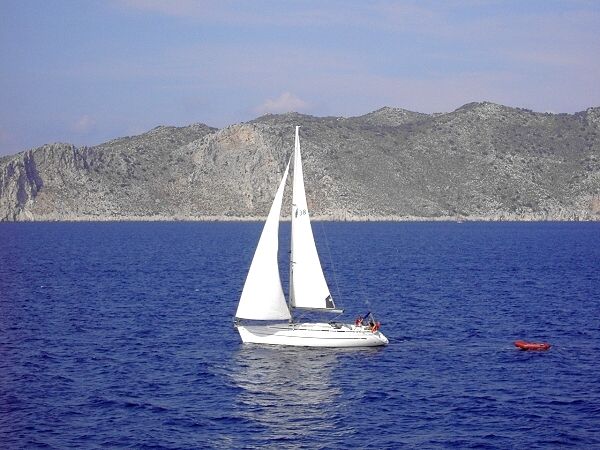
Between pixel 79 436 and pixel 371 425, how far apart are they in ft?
31.3

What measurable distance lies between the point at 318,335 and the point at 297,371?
4288 mm

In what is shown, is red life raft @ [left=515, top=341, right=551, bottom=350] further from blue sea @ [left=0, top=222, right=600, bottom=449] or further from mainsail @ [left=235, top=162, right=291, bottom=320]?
mainsail @ [left=235, top=162, right=291, bottom=320]

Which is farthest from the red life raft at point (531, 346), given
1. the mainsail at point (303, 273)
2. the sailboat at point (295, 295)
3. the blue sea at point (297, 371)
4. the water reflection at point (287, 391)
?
the mainsail at point (303, 273)

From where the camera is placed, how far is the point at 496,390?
33.3m

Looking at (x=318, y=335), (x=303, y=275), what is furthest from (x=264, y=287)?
(x=318, y=335)

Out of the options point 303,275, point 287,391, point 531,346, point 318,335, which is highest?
point 303,275

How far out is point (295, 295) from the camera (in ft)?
135

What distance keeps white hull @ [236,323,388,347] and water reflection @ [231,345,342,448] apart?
43 centimetres

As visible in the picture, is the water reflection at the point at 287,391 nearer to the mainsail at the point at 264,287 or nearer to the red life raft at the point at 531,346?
the mainsail at the point at 264,287

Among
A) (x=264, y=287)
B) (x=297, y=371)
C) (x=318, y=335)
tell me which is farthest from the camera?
(x=264, y=287)

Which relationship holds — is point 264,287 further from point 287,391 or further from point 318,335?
point 287,391

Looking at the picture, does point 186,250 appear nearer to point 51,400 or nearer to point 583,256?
point 583,256

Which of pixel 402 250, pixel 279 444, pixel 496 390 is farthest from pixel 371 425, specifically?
pixel 402 250

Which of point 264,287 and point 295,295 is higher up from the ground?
point 264,287
